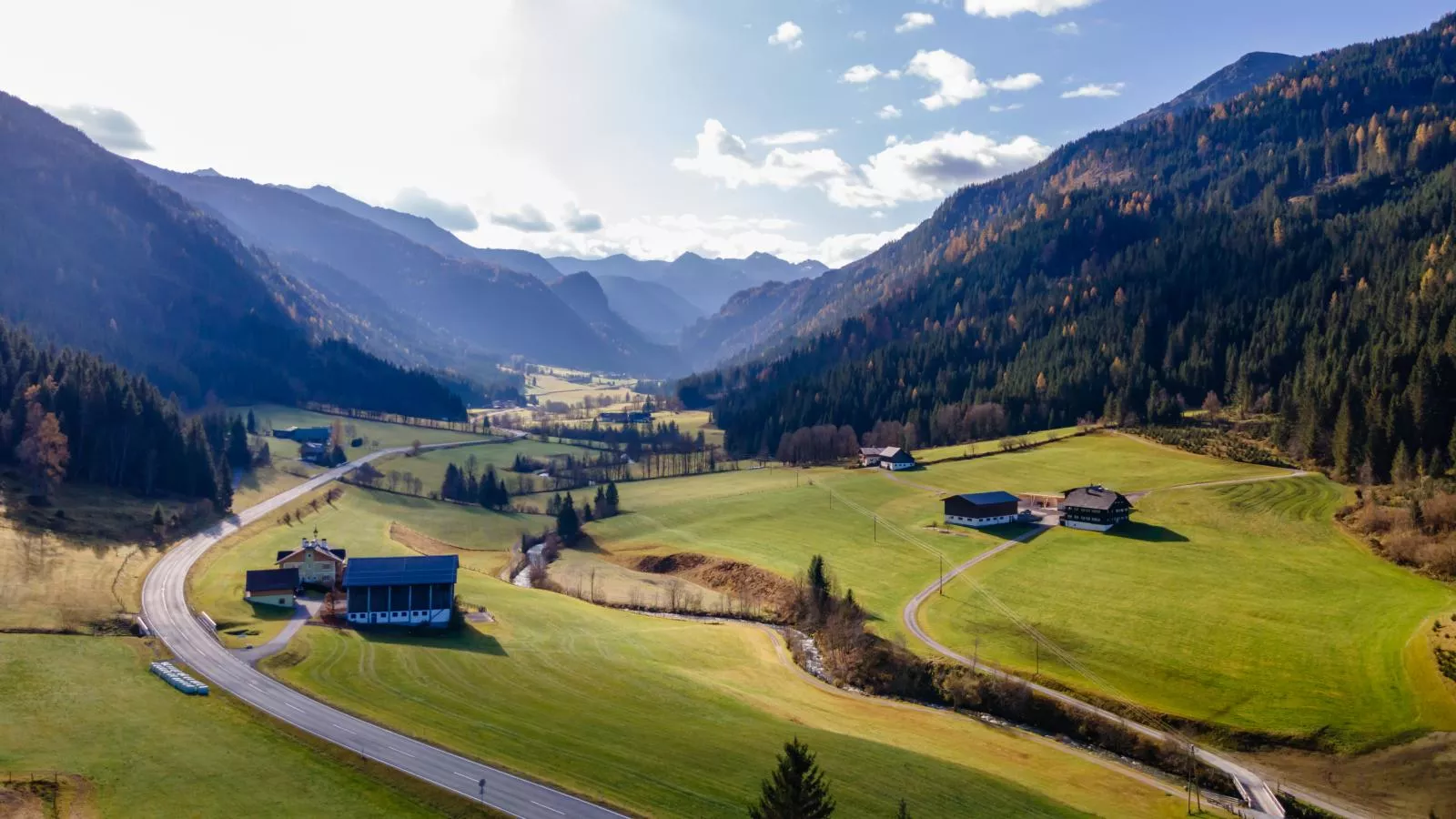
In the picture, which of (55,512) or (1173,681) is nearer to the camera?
(1173,681)

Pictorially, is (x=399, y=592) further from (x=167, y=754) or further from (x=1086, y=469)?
(x=1086, y=469)

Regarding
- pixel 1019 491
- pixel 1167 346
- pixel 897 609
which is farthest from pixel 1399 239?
pixel 897 609

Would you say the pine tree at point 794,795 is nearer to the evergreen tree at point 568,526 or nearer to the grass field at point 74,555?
the grass field at point 74,555

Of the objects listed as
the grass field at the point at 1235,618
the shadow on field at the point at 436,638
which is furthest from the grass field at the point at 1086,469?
the shadow on field at the point at 436,638

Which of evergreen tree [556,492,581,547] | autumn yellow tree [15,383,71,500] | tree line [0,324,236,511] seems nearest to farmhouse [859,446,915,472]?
evergreen tree [556,492,581,547]

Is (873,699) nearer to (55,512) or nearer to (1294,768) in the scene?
(1294,768)

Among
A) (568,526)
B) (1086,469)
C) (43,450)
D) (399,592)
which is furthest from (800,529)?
(43,450)

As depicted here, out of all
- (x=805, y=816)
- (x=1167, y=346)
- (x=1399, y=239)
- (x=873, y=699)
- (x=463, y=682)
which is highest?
(x=1399, y=239)
